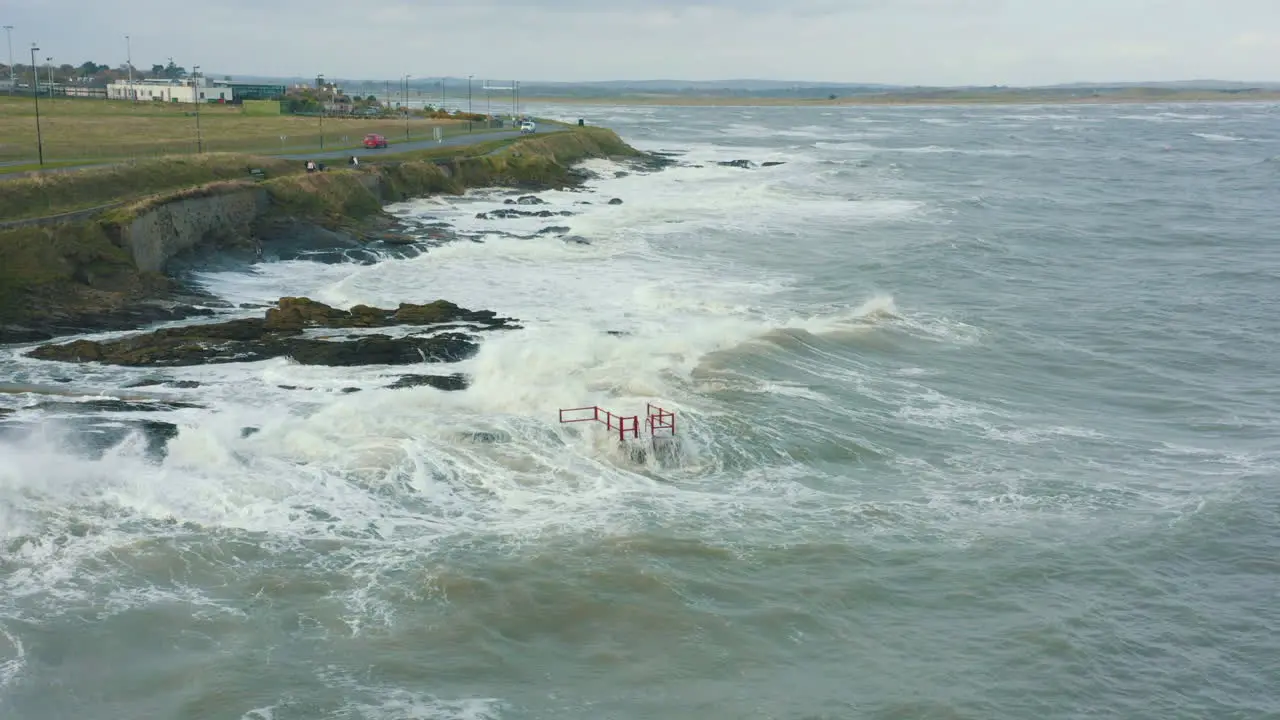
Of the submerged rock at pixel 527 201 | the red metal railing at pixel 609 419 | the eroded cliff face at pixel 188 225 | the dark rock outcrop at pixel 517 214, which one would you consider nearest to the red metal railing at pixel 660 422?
the red metal railing at pixel 609 419

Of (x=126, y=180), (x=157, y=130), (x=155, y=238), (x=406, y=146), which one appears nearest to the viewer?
(x=155, y=238)

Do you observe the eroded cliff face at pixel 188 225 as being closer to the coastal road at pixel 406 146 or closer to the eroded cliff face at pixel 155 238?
the eroded cliff face at pixel 155 238

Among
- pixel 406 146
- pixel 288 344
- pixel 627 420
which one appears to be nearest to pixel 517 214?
pixel 406 146

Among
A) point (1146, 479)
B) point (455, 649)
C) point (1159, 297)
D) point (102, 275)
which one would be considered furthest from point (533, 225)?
point (455, 649)

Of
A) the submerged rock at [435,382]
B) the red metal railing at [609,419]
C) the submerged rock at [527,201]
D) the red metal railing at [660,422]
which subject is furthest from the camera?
the submerged rock at [527,201]

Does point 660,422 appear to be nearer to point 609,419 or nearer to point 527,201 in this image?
point 609,419
